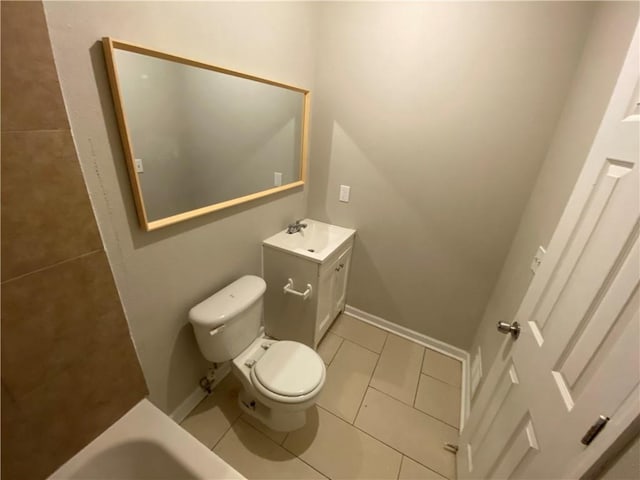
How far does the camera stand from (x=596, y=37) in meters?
1.07

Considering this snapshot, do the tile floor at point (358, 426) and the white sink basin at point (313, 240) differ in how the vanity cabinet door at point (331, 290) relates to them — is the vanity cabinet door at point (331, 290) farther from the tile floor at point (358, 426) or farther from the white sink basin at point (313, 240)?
the tile floor at point (358, 426)

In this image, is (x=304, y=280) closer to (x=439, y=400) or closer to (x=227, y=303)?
(x=227, y=303)

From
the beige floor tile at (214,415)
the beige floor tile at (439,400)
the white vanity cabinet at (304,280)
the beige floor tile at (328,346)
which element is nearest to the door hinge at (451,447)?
the beige floor tile at (439,400)

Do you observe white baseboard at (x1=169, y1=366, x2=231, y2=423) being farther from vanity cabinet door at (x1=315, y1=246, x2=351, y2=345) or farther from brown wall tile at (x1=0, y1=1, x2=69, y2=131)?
brown wall tile at (x1=0, y1=1, x2=69, y2=131)

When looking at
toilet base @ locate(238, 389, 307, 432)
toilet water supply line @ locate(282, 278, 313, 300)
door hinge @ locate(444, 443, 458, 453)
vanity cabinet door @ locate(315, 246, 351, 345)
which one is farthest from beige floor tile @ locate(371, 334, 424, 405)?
toilet water supply line @ locate(282, 278, 313, 300)

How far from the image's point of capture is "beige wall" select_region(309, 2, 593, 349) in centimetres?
128

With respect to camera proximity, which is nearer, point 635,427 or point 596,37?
point 635,427

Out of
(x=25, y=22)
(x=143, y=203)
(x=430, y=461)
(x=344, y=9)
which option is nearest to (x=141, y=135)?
(x=143, y=203)

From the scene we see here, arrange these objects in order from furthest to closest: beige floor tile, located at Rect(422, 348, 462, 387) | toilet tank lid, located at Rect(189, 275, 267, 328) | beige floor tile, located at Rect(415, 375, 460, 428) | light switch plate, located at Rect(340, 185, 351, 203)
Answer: light switch plate, located at Rect(340, 185, 351, 203), beige floor tile, located at Rect(422, 348, 462, 387), beige floor tile, located at Rect(415, 375, 460, 428), toilet tank lid, located at Rect(189, 275, 267, 328)

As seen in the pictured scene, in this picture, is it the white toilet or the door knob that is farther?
the white toilet

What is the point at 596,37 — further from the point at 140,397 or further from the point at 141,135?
the point at 140,397

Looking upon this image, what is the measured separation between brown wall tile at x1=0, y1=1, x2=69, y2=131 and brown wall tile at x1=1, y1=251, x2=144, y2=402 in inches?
15.8

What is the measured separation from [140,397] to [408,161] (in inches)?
72.7

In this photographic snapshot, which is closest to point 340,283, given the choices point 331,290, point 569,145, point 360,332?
point 331,290
